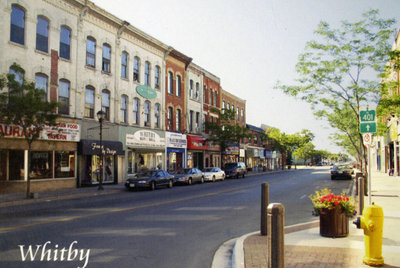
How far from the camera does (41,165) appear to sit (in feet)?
69.5

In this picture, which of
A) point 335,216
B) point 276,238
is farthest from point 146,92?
point 276,238

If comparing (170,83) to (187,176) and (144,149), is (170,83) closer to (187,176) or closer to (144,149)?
(144,149)

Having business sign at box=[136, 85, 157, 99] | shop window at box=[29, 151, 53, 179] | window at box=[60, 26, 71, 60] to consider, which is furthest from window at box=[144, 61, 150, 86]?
shop window at box=[29, 151, 53, 179]

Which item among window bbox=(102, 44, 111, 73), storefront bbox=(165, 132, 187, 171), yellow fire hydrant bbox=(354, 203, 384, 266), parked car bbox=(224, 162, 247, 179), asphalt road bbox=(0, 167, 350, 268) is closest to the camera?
yellow fire hydrant bbox=(354, 203, 384, 266)

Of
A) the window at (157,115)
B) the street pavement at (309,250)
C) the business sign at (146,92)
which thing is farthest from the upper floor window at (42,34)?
the street pavement at (309,250)

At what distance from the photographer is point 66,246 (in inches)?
279

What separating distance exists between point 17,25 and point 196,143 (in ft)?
78.4

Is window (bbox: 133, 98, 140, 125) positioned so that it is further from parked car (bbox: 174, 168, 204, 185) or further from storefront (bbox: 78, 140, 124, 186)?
parked car (bbox: 174, 168, 204, 185)

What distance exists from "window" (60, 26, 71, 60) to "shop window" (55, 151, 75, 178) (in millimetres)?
6399

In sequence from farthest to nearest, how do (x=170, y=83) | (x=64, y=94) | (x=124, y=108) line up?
(x=170, y=83) → (x=124, y=108) → (x=64, y=94)

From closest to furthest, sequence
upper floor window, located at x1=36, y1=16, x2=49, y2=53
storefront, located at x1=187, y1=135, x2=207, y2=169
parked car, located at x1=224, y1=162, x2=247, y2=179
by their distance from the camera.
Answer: upper floor window, located at x1=36, y1=16, x2=49, y2=53 < parked car, located at x1=224, y1=162, x2=247, y2=179 < storefront, located at x1=187, y1=135, x2=207, y2=169

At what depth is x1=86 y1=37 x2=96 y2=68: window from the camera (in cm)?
2514

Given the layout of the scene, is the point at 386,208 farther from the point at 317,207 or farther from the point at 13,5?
the point at 13,5

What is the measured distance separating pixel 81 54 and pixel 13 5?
5.28 meters
